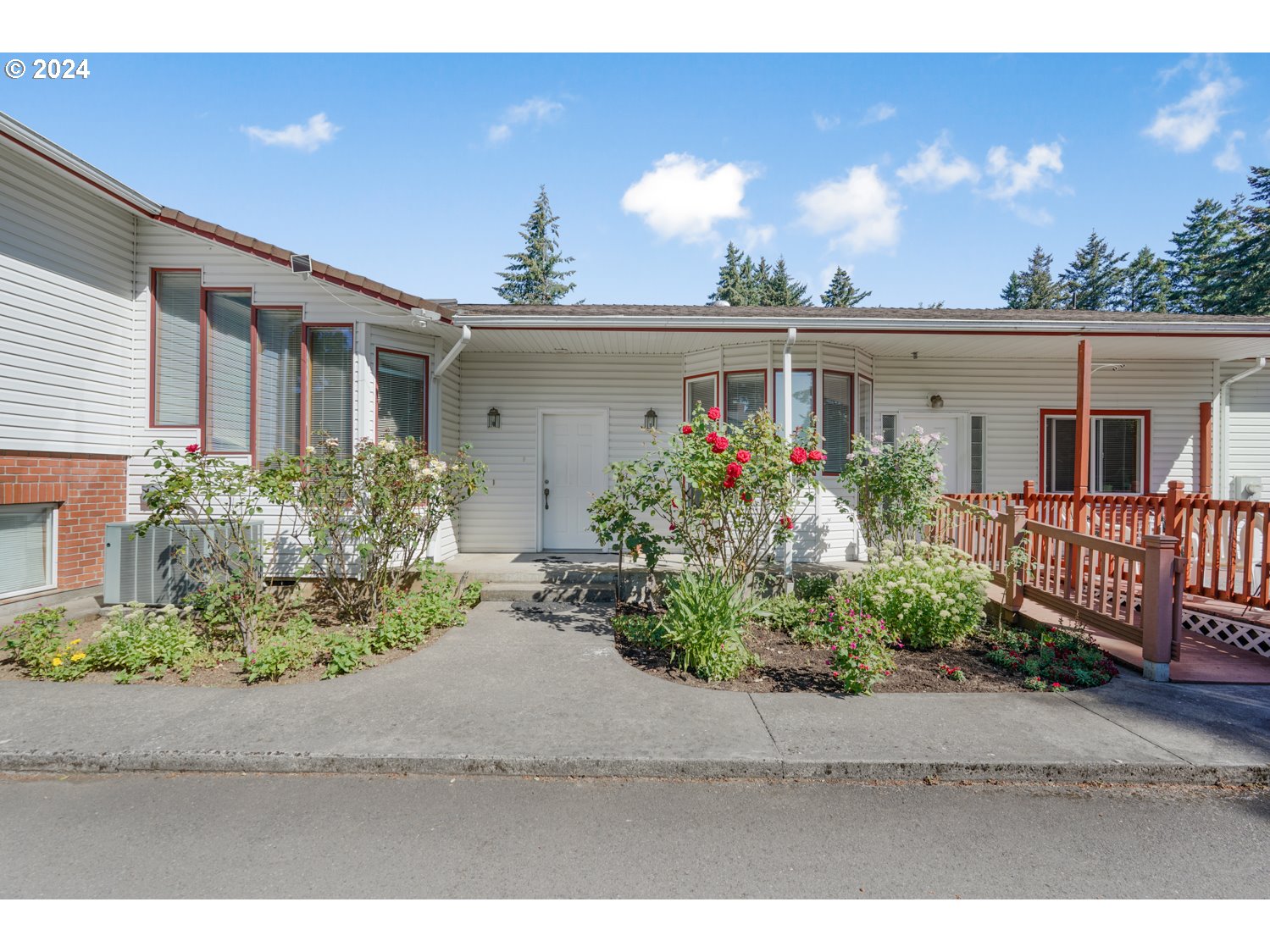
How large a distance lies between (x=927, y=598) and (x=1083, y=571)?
181cm

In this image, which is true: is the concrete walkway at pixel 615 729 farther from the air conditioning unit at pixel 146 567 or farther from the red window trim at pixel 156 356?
the red window trim at pixel 156 356

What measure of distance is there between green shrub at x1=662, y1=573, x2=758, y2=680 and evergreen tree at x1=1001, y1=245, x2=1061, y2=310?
5984 cm

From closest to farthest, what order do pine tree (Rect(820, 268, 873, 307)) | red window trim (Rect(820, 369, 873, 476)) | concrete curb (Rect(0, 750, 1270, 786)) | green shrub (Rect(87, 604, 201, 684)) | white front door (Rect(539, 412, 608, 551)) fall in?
concrete curb (Rect(0, 750, 1270, 786))
green shrub (Rect(87, 604, 201, 684))
red window trim (Rect(820, 369, 873, 476))
white front door (Rect(539, 412, 608, 551))
pine tree (Rect(820, 268, 873, 307))

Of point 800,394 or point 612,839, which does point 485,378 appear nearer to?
point 800,394

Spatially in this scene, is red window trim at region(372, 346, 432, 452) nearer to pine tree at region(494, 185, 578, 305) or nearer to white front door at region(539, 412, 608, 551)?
white front door at region(539, 412, 608, 551)

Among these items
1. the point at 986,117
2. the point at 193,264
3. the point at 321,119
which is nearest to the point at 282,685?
the point at 193,264

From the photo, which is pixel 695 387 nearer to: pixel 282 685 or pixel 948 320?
pixel 948 320

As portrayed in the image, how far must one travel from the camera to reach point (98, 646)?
4758 mm

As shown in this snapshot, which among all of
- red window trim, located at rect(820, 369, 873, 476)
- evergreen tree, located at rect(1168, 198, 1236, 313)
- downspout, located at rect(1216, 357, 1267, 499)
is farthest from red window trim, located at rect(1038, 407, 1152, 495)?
evergreen tree, located at rect(1168, 198, 1236, 313)

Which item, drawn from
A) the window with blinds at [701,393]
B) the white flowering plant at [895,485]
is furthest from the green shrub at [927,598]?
the window with blinds at [701,393]

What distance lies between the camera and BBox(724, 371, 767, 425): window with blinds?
26.7 ft

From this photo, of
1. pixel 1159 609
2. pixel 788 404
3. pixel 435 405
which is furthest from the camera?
pixel 435 405

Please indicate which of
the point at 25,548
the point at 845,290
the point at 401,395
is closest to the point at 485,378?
the point at 401,395

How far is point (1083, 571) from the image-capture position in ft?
18.5
